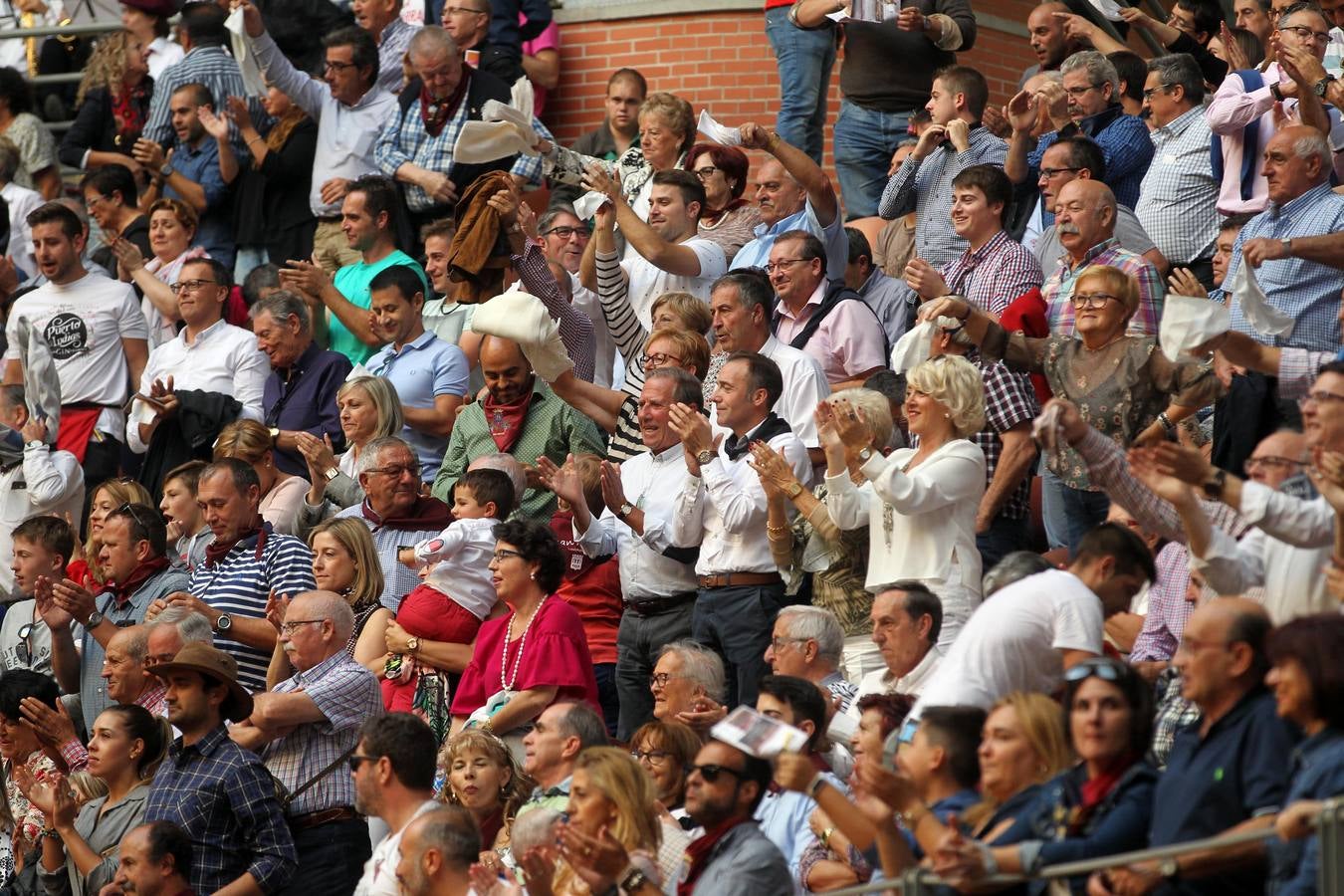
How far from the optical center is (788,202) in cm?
1102

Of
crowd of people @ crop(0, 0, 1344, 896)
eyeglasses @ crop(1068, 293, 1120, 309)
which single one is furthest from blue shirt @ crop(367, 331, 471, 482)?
eyeglasses @ crop(1068, 293, 1120, 309)

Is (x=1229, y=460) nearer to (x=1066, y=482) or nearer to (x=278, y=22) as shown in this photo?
(x=1066, y=482)

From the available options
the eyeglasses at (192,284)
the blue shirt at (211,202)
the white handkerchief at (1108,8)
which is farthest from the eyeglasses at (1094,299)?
the blue shirt at (211,202)

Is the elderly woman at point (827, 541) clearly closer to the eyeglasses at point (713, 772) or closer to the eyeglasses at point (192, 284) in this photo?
the eyeglasses at point (713, 772)

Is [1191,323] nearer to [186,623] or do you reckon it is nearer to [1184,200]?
[1184,200]

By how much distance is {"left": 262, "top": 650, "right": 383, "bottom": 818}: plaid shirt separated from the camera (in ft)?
27.6

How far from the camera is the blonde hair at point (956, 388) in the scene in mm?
8070

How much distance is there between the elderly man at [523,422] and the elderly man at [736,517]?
1280 mm

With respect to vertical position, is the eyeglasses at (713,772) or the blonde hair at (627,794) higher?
the eyeglasses at (713,772)

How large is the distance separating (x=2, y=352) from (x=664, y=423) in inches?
244

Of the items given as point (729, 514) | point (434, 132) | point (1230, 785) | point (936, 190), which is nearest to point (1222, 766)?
point (1230, 785)

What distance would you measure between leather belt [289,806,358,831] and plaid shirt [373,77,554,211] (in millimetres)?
5058

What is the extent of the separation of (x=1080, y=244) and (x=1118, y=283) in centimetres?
91

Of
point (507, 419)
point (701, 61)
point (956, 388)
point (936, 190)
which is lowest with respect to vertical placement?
point (701, 61)
